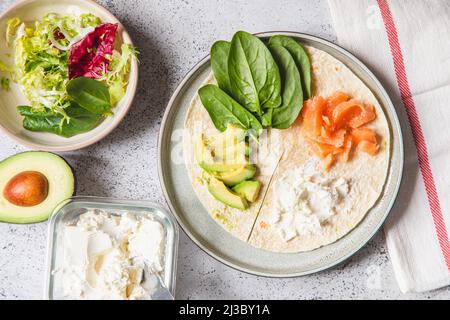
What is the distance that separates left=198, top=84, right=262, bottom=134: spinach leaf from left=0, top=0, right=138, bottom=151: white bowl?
317 mm

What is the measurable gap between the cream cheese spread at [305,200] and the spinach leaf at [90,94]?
0.81 meters

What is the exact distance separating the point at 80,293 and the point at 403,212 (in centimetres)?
139

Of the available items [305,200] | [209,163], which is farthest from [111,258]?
[305,200]

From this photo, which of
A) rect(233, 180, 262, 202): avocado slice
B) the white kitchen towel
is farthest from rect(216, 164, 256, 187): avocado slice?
the white kitchen towel

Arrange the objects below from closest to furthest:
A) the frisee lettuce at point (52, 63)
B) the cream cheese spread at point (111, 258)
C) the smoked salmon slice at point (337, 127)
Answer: the cream cheese spread at point (111, 258) < the smoked salmon slice at point (337, 127) < the frisee lettuce at point (52, 63)

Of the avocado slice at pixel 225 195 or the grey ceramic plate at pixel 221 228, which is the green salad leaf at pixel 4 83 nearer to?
the grey ceramic plate at pixel 221 228

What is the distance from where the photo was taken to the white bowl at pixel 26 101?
2.43 meters

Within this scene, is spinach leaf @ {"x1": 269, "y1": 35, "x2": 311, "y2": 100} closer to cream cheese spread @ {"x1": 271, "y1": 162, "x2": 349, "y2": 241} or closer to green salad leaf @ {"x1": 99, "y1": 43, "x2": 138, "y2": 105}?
cream cheese spread @ {"x1": 271, "y1": 162, "x2": 349, "y2": 241}

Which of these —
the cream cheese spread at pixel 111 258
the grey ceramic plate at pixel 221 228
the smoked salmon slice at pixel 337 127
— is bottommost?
the cream cheese spread at pixel 111 258

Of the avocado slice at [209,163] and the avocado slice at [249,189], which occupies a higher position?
the avocado slice at [209,163]

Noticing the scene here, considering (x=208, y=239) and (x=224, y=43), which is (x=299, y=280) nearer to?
(x=208, y=239)

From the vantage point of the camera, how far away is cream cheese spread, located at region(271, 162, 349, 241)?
7.64 feet

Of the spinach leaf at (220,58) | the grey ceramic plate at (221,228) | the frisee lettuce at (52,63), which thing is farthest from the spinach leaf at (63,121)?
the spinach leaf at (220,58)

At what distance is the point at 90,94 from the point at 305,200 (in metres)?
1.00
